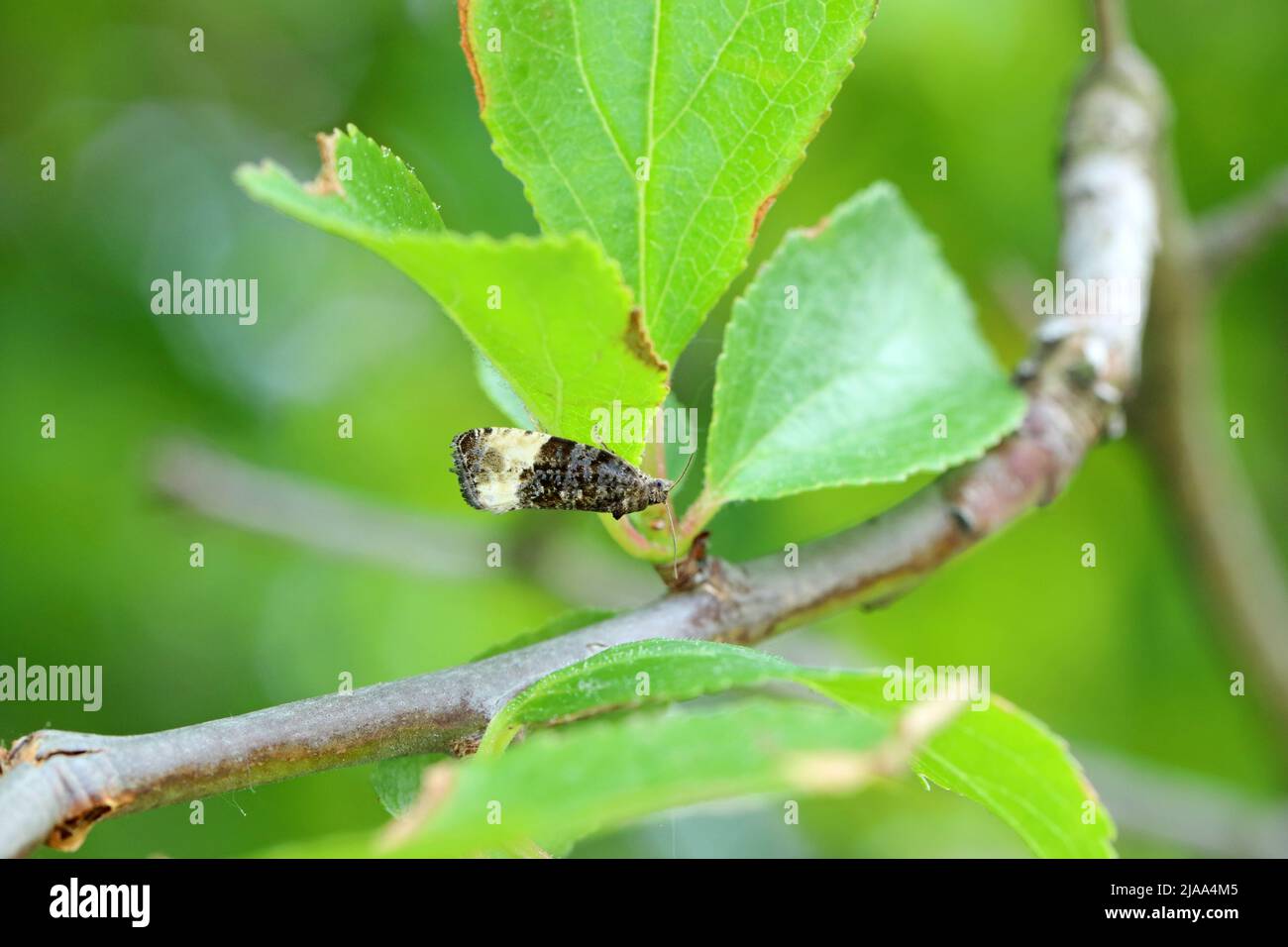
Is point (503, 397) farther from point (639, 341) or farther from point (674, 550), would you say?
point (639, 341)

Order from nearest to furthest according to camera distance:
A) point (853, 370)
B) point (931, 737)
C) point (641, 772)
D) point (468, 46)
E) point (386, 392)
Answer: point (641, 772)
point (931, 737)
point (468, 46)
point (853, 370)
point (386, 392)

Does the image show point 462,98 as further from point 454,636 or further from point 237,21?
point 454,636

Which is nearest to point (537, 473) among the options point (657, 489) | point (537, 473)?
point (537, 473)

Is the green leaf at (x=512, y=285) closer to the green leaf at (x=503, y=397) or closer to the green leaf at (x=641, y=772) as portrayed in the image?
the green leaf at (x=503, y=397)

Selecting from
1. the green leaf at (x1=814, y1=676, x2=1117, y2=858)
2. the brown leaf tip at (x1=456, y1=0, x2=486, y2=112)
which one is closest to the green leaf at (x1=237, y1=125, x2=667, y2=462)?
the brown leaf tip at (x1=456, y1=0, x2=486, y2=112)

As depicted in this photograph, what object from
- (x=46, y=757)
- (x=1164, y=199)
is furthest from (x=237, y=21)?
(x=46, y=757)

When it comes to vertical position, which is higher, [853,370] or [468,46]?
[468,46]

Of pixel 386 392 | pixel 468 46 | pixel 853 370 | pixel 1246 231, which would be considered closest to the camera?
pixel 468 46
